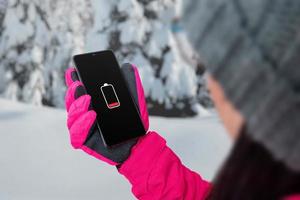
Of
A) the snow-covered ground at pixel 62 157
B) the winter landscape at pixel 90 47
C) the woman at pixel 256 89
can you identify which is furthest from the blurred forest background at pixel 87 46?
the woman at pixel 256 89

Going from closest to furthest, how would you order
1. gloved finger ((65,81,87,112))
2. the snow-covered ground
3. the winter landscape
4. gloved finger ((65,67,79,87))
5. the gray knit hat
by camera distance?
the gray knit hat < gloved finger ((65,81,87,112)) < gloved finger ((65,67,79,87)) < the snow-covered ground < the winter landscape

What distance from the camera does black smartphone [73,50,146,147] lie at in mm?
1472

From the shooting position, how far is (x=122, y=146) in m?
1.41

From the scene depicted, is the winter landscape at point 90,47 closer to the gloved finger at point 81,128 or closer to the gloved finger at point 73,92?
the gloved finger at point 73,92

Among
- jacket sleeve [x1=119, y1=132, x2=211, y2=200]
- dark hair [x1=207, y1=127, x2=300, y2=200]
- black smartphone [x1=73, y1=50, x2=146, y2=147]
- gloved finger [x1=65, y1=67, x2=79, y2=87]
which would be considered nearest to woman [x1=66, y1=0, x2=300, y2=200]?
dark hair [x1=207, y1=127, x2=300, y2=200]

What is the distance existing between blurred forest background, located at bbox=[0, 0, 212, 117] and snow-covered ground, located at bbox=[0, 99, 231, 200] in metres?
2.89

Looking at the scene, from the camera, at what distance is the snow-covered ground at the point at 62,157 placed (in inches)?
80.4

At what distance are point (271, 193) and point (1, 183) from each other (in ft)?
5.82

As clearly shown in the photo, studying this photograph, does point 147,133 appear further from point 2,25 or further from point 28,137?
point 2,25

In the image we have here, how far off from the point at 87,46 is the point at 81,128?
452cm

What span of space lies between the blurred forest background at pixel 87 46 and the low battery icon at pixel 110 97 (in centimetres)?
400

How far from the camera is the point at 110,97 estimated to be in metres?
1.56

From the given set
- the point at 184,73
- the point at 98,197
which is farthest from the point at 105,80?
the point at 184,73

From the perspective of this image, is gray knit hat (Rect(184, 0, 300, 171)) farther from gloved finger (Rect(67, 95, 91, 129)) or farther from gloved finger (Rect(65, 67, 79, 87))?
gloved finger (Rect(65, 67, 79, 87))
